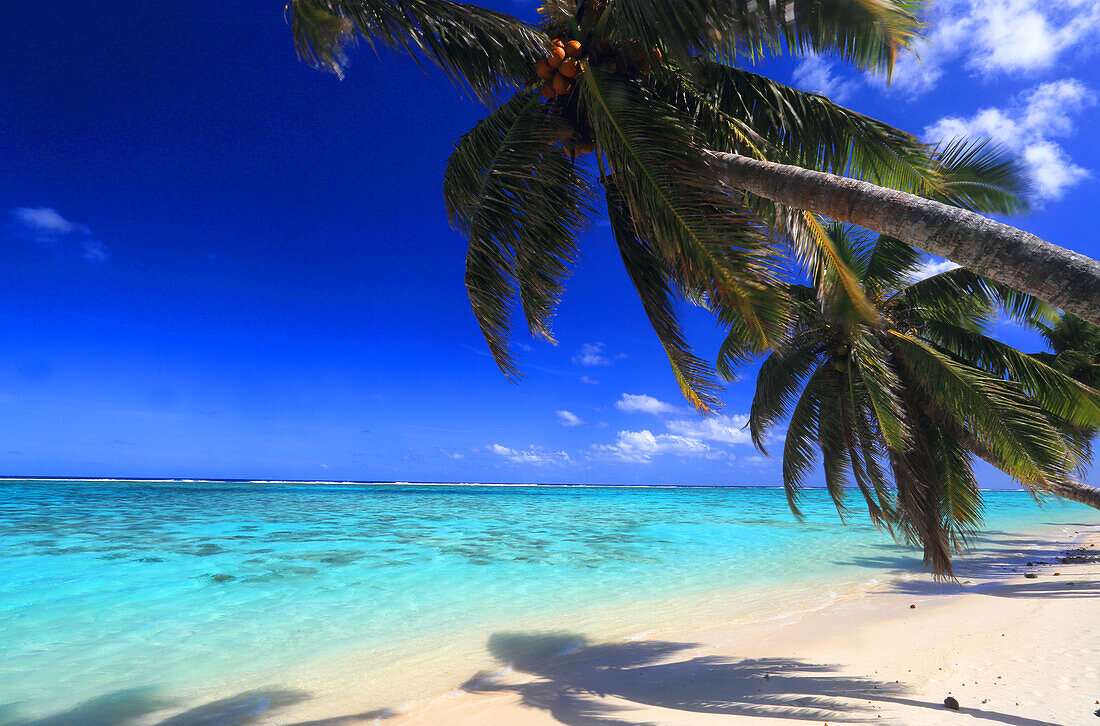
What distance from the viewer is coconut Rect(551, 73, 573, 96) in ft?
13.8

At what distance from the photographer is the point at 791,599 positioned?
363 inches

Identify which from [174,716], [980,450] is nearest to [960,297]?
[980,450]

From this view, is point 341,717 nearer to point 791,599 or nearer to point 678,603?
point 678,603

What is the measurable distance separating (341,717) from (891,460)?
6672 mm

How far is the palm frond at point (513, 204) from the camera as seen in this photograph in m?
4.47

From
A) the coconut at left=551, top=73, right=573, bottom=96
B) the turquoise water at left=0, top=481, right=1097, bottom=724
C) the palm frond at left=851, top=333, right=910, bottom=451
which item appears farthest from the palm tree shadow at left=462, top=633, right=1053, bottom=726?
the coconut at left=551, top=73, right=573, bottom=96

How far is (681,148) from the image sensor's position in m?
3.62

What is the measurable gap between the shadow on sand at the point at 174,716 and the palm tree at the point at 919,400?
20.0 feet

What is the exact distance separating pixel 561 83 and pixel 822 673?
6.04m

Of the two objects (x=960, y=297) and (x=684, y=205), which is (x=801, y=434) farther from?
(x=684, y=205)

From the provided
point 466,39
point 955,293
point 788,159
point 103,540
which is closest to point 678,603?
point 955,293

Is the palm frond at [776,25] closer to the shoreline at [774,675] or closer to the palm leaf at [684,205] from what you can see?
the palm leaf at [684,205]

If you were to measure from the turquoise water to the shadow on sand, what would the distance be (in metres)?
0.09

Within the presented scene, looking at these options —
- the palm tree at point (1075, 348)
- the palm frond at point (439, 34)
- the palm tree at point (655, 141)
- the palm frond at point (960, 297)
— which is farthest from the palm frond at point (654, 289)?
the palm tree at point (1075, 348)
